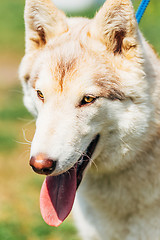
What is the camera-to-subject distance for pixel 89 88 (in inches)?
96.7

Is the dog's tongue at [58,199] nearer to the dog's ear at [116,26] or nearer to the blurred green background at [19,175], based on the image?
the blurred green background at [19,175]

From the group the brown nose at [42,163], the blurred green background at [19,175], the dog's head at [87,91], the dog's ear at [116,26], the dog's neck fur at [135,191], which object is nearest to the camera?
the brown nose at [42,163]

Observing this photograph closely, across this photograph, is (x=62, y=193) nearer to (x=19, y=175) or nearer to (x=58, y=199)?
(x=58, y=199)

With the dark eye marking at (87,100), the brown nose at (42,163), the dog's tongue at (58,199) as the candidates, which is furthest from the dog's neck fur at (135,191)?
the brown nose at (42,163)

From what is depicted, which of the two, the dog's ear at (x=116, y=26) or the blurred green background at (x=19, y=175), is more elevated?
the dog's ear at (x=116, y=26)

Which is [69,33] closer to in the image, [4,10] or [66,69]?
[66,69]

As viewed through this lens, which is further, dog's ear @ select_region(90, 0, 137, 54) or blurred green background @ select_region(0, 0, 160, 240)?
blurred green background @ select_region(0, 0, 160, 240)

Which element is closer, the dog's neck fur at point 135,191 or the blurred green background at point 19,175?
the dog's neck fur at point 135,191

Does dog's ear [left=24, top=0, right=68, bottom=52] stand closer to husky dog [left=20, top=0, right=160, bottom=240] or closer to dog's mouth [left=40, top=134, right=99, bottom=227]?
husky dog [left=20, top=0, right=160, bottom=240]

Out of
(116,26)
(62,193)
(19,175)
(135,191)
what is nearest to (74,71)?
(116,26)

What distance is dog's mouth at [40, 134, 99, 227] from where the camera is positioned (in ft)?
8.66

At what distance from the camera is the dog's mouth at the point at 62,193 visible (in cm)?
264

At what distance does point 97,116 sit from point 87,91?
0.65 ft

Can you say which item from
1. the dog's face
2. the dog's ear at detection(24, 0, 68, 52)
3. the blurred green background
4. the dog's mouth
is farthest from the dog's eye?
the dog's ear at detection(24, 0, 68, 52)
